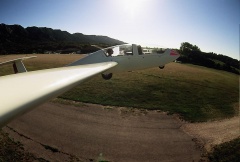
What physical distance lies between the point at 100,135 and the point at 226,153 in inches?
372

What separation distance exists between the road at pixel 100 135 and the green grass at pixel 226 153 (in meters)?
1.08

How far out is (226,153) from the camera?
14375mm

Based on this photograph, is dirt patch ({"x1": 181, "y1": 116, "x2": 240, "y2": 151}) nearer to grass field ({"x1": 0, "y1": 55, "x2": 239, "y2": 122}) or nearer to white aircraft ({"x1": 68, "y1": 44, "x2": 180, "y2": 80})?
grass field ({"x1": 0, "y1": 55, "x2": 239, "y2": 122})

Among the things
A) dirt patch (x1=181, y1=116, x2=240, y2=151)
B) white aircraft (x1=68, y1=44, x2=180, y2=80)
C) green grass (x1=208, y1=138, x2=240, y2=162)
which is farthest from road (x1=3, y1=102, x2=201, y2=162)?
white aircraft (x1=68, y1=44, x2=180, y2=80)

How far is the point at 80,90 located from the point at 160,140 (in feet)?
42.0

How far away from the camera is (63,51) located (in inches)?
3964

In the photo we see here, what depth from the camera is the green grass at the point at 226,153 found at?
1364 cm

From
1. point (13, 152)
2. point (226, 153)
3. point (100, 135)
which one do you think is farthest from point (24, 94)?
point (226, 153)

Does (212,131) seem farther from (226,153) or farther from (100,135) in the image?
(100,135)

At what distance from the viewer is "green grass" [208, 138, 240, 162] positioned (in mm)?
13644

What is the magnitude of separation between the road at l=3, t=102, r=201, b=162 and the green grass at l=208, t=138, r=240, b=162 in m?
1.08

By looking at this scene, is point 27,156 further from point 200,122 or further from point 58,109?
point 200,122

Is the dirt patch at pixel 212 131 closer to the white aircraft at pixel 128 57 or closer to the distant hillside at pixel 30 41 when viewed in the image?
the white aircraft at pixel 128 57

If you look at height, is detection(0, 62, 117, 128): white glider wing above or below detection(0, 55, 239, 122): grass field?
above
